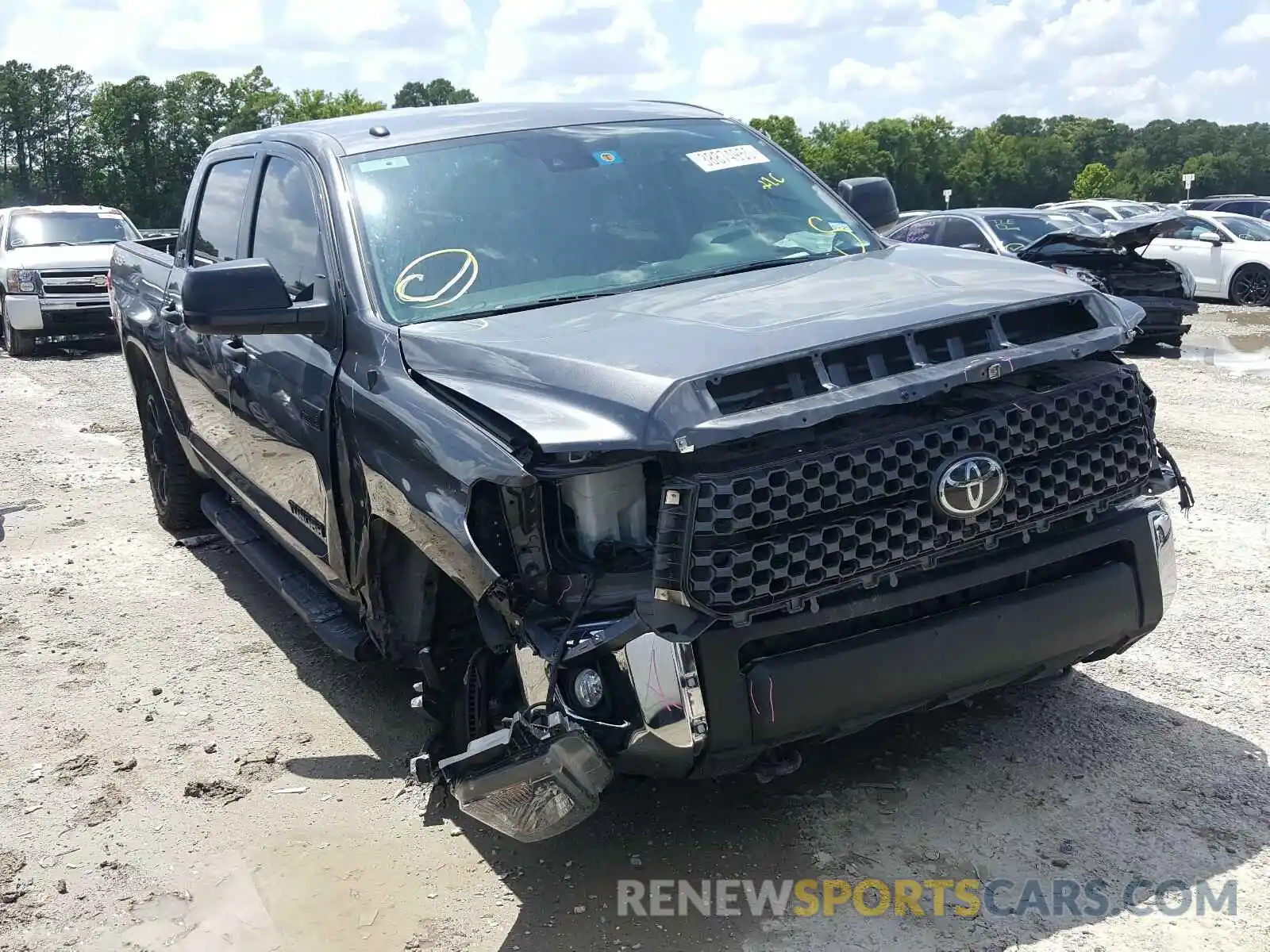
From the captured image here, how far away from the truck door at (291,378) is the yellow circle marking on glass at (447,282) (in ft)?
0.78

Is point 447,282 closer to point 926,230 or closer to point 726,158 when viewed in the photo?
point 726,158

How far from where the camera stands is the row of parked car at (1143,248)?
12.3 m

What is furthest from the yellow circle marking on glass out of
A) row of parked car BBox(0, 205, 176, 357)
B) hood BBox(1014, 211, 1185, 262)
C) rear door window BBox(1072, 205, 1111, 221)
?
rear door window BBox(1072, 205, 1111, 221)

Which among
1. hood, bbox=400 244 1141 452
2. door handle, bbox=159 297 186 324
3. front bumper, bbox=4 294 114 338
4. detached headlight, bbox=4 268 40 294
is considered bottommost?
hood, bbox=400 244 1141 452

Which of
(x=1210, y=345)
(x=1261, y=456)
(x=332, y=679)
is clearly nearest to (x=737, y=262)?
(x=332, y=679)

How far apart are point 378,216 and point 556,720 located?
6.09 feet

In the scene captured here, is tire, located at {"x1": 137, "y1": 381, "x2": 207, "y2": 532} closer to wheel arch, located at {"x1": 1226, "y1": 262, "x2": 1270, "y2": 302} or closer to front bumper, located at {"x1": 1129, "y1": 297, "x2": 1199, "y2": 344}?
front bumper, located at {"x1": 1129, "y1": 297, "x2": 1199, "y2": 344}

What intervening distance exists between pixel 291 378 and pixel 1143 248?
1046 cm

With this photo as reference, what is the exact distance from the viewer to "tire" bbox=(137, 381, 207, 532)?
673 cm

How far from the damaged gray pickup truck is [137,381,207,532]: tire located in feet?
8.60

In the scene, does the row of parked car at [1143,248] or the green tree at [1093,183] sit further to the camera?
the green tree at [1093,183]

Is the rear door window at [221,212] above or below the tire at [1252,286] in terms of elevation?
above

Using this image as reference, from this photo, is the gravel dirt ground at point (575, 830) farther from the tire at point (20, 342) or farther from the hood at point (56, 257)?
the hood at point (56, 257)

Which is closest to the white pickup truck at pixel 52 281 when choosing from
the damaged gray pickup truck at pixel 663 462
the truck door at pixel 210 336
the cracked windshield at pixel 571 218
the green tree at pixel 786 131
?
Answer: the truck door at pixel 210 336
